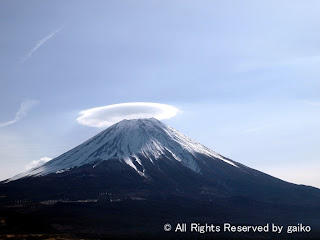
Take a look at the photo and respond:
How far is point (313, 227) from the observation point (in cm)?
Result: 14688

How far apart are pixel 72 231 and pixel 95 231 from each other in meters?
6.08

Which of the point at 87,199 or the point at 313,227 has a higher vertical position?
the point at 87,199

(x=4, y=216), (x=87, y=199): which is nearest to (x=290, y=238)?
(x=4, y=216)

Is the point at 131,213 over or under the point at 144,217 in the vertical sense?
over

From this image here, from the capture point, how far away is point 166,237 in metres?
107

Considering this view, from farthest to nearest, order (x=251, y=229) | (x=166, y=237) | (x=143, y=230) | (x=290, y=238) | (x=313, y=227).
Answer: (x=313, y=227)
(x=251, y=229)
(x=143, y=230)
(x=290, y=238)
(x=166, y=237)

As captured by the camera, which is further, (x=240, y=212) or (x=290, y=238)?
(x=240, y=212)

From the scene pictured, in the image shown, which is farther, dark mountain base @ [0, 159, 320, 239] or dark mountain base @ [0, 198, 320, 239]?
dark mountain base @ [0, 159, 320, 239]

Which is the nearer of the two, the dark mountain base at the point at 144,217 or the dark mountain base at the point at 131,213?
the dark mountain base at the point at 144,217

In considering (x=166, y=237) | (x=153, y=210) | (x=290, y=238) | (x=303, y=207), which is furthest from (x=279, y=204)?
(x=166, y=237)

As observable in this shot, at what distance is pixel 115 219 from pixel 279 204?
281ft

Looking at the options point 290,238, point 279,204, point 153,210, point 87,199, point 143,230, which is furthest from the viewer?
point 279,204

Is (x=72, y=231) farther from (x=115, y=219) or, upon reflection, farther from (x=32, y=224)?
(x=115, y=219)

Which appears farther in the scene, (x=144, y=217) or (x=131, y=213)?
(x=131, y=213)
